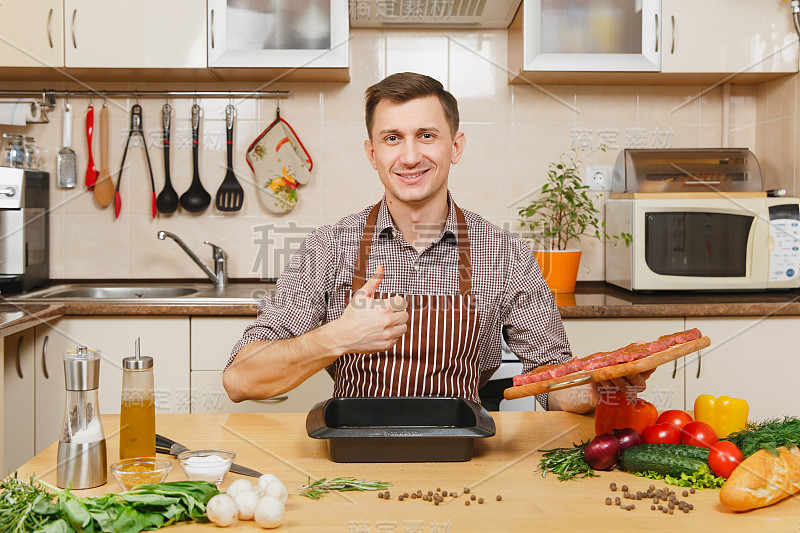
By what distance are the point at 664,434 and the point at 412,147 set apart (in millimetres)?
845

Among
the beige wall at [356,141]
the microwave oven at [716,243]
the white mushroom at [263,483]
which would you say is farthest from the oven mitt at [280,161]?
the white mushroom at [263,483]

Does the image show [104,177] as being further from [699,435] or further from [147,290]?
[699,435]

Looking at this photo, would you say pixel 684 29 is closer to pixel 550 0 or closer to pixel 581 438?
pixel 550 0

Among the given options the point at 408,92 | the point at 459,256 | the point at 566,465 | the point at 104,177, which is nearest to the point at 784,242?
the point at 459,256

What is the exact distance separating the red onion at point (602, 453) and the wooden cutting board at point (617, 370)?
99mm

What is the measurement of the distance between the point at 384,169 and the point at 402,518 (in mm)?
951

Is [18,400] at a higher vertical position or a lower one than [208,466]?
lower

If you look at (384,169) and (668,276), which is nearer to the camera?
(384,169)

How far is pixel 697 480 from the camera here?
42.3 inches

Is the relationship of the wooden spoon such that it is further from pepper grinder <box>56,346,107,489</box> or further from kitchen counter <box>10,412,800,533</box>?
pepper grinder <box>56,346,107,489</box>

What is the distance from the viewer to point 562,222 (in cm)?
291

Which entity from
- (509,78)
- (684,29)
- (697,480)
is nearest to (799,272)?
(684,29)

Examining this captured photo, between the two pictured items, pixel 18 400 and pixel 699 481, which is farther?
pixel 18 400

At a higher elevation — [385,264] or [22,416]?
[385,264]
